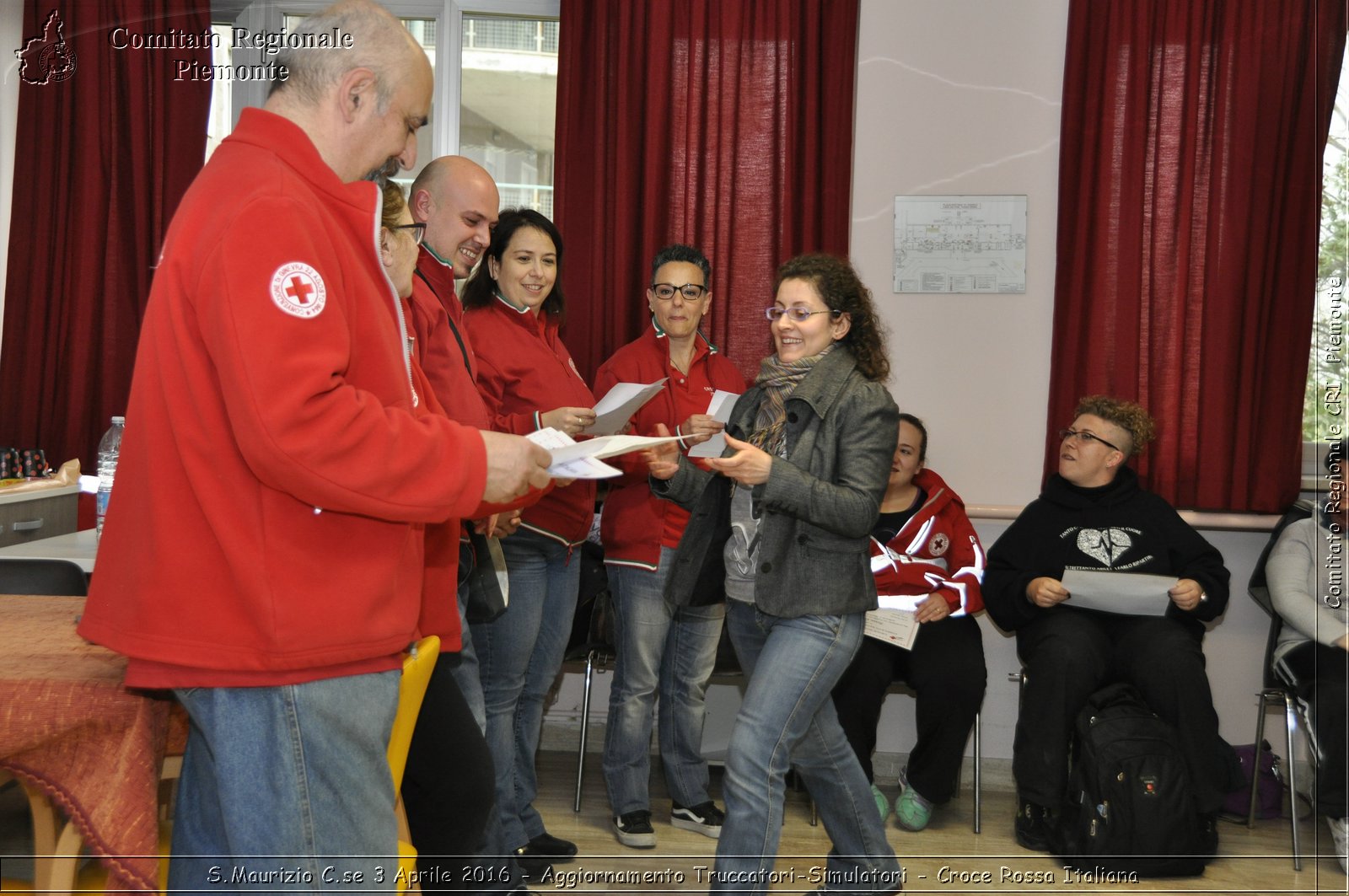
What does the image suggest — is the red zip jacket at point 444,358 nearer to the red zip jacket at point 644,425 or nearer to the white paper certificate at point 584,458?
the white paper certificate at point 584,458

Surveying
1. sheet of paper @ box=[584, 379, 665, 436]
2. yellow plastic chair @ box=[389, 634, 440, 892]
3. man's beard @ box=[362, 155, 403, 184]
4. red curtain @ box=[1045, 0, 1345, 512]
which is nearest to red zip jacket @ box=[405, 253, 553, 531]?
sheet of paper @ box=[584, 379, 665, 436]

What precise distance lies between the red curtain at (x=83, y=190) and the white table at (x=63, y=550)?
3.60 ft

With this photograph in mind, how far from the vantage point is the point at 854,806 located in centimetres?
249

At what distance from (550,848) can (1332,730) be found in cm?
222

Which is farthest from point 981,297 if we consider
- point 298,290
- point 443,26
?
point 298,290

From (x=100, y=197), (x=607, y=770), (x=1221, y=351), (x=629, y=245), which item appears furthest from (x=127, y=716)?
(x=1221, y=351)

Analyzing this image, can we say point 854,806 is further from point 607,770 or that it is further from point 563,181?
point 563,181

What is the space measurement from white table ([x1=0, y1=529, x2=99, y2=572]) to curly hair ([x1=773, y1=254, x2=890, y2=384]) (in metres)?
1.92

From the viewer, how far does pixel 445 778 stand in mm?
1810

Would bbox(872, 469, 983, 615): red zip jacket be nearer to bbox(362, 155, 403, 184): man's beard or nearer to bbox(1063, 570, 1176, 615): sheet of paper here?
bbox(1063, 570, 1176, 615): sheet of paper

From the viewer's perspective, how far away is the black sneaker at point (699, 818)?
3.35 metres

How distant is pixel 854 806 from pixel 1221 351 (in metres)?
2.45

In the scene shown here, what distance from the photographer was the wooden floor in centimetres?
298

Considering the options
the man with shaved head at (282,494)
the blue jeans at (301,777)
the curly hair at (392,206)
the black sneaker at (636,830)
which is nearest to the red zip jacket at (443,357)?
the curly hair at (392,206)
